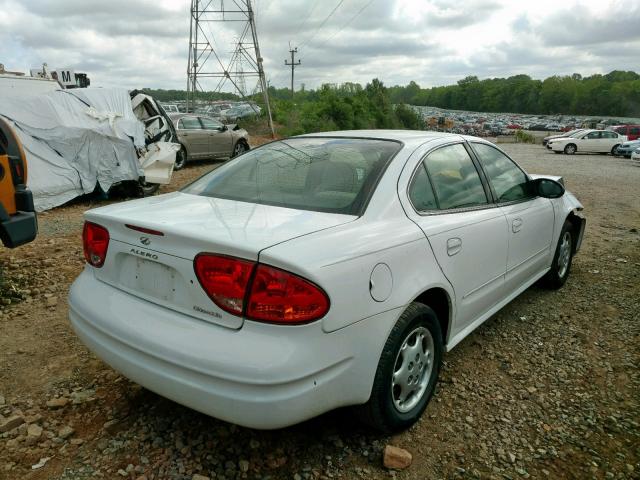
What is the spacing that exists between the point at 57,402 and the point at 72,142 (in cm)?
697

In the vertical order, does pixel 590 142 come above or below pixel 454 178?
below

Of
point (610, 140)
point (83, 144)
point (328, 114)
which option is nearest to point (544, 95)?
point (328, 114)

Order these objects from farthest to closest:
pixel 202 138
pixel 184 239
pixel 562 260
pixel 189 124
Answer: pixel 202 138, pixel 189 124, pixel 562 260, pixel 184 239

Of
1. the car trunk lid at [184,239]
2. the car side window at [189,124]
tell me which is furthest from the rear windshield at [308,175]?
the car side window at [189,124]

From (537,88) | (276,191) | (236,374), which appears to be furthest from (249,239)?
(537,88)

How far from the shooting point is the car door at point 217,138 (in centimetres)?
1466

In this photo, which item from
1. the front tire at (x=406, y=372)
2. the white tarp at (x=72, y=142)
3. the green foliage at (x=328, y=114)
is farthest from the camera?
the green foliage at (x=328, y=114)

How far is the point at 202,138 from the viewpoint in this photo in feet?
47.1

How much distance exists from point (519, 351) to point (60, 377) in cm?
302

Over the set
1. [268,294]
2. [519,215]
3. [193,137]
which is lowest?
[193,137]

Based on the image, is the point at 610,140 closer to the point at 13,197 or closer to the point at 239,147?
the point at 239,147

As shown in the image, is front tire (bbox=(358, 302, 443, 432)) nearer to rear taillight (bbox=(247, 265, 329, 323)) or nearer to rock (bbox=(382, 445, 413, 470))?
rock (bbox=(382, 445, 413, 470))

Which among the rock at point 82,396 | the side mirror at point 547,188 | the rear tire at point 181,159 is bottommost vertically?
the rear tire at point 181,159

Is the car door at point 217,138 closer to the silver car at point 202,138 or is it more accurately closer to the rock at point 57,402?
the silver car at point 202,138
